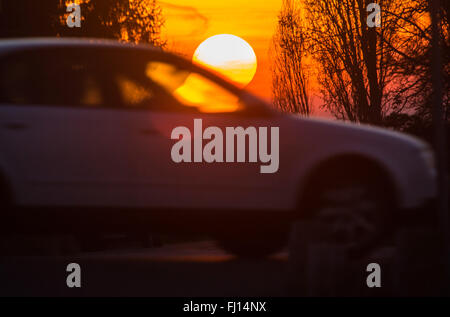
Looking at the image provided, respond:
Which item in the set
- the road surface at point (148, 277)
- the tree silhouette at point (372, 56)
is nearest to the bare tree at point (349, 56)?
the tree silhouette at point (372, 56)

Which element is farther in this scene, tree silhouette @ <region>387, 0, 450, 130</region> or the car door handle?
tree silhouette @ <region>387, 0, 450, 130</region>

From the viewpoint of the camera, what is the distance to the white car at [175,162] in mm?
9336

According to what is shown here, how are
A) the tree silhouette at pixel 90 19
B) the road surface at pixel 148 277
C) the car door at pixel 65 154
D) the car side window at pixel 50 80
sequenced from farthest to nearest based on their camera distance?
the tree silhouette at pixel 90 19
the car side window at pixel 50 80
the car door at pixel 65 154
the road surface at pixel 148 277

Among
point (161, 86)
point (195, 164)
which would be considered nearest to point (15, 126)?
point (161, 86)

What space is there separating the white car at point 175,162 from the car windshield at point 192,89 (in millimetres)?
18

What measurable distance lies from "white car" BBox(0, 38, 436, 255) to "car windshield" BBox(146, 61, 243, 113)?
0.06ft

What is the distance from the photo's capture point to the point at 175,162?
933 centimetres

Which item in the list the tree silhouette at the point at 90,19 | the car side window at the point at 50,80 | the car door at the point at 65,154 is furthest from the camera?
the tree silhouette at the point at 90,19

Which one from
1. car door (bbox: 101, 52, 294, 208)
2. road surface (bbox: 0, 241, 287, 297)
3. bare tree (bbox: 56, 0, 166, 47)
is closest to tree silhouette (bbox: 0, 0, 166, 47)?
bare tree (bbox: 56, 0, 166, 47)

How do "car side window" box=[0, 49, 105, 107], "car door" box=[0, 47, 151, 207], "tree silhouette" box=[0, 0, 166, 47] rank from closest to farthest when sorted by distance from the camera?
"car door" box=[0, 47, 151, 207], "car side window" box=[0, 49, 105, 107], "tree silhouette" box=[0, 0, 166, 47]

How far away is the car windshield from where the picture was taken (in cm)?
955

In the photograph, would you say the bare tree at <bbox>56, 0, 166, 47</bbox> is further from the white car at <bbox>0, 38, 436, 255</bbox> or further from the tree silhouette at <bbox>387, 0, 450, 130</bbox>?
the white car at <bbox>0, 38, 436, 255</bbox>

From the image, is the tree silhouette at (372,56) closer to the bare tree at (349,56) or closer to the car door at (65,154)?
the bare tree at (349,56)
